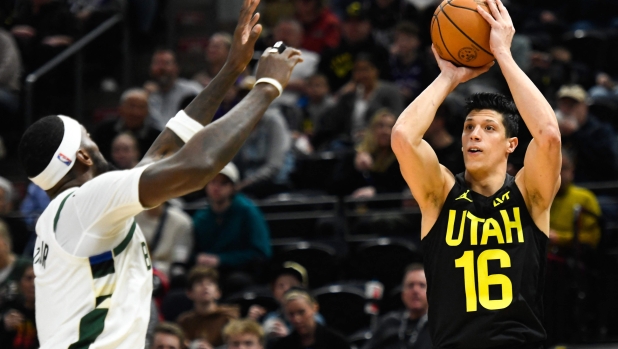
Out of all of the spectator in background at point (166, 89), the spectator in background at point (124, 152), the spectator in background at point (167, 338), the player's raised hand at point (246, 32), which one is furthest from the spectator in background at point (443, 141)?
the player's raised hand at point (246, 32)

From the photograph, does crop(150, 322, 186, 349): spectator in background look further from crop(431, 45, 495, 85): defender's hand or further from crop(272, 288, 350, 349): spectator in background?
crop(431, 45, 495, 85): defender's hand

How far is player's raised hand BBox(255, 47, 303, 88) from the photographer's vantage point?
14.0 ft

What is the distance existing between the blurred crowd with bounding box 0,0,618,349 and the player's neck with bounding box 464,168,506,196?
125 inches

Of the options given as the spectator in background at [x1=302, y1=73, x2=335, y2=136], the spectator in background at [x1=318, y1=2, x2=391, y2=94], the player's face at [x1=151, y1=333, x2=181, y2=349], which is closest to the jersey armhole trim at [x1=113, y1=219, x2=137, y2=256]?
the player's face at [x1=151, y1=333, x2=181, y2=349]

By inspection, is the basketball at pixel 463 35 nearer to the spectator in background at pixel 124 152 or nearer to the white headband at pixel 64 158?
the white headband at pixel 64 158

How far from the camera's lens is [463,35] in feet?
16.0

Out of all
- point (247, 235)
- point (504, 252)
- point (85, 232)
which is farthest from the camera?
point (247, 235)

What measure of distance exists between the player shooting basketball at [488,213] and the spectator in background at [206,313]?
420 centimetres

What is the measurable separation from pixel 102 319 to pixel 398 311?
4889mm

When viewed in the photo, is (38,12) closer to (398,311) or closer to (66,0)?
(66,0)

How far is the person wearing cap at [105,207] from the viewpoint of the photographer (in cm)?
404

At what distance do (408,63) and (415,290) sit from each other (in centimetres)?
486

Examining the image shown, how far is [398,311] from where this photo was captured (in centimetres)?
892

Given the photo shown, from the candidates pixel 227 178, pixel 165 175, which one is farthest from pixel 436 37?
pixel 227 178
